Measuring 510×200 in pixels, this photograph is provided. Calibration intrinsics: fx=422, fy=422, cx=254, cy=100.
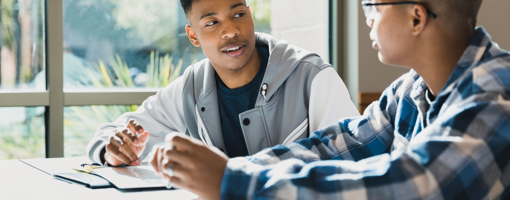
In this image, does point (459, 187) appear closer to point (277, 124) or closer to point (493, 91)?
point (493, 91)

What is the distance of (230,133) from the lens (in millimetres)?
1544

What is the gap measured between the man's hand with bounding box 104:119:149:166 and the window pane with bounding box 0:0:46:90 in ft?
5.31

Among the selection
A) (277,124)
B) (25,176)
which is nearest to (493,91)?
(277,124)

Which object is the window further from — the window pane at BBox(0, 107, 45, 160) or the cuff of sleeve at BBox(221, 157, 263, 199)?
the cuff of sleeve at BBox(221, 157, 263, 199)

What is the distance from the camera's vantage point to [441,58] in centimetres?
84

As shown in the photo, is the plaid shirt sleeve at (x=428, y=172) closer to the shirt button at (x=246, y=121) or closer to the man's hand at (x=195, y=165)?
the man's hand at (x=195, y=165)

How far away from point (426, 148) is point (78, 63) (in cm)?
256

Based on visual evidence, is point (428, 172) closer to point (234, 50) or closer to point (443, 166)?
point (443, 166)

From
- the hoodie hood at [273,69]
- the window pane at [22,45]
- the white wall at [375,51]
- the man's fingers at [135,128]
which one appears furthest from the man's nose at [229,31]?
the white wall at [375,51]

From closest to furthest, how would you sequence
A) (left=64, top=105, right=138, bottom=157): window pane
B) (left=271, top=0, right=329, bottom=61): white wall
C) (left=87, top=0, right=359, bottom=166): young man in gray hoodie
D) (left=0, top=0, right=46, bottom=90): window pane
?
1. (left=87, top=0, right=359, bottom=166): young man in gray hoodie
2. (left=0, top=0, right=46, bottom=90): window pane
3. (left=64, top=105, right=138, bottom=157): window pane
4. (left=271, top=0, right=329, bottom=61): white wall

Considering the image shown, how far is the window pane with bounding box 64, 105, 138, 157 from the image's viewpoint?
8.91 ft

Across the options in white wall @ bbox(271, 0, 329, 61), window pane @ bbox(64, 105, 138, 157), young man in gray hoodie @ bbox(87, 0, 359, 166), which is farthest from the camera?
white wall @ bbox(271, 0, 329, 61)

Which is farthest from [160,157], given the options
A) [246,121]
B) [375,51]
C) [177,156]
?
[375,51]

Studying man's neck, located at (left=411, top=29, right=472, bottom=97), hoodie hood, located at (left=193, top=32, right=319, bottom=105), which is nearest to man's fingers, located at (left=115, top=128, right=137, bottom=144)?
hoodie hood, located at (left=193, top=32, right=319, bottom=105)
